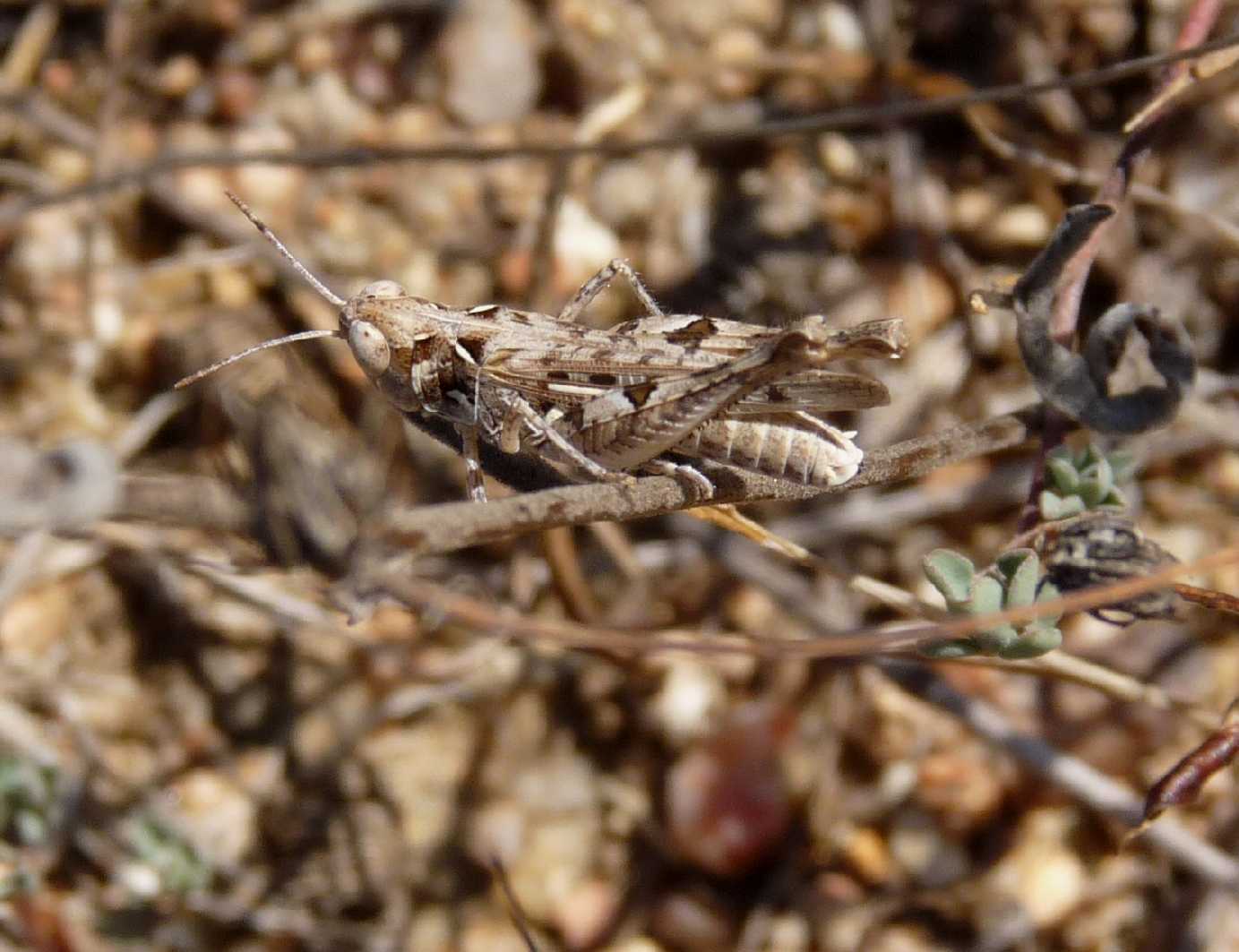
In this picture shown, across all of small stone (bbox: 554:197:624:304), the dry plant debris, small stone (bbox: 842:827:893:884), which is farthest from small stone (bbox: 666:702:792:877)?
small stone (bbox: 554:197:624:304)

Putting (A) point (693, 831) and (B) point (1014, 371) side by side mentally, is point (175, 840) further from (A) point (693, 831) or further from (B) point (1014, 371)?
(B) point (1014, 371)

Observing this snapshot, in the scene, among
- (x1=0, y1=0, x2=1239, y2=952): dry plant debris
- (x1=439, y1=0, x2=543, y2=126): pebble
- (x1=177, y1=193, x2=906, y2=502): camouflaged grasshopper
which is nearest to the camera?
(x1=177, y1=193, x2=906, y2=502): camouflaged grasshopper

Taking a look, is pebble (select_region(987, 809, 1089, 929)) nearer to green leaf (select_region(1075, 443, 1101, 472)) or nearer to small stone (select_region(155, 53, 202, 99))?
green leaf (select_region(1075, 443, 1101, 472))

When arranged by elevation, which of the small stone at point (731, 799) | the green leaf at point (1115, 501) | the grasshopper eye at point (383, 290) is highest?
the grasshopper eye at point (383, 290)

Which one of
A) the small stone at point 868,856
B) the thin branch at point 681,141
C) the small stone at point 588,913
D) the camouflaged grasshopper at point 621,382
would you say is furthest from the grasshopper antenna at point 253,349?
the small stone at point 868,856

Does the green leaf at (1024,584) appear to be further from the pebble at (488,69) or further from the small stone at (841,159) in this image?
the pebble at (488,69)

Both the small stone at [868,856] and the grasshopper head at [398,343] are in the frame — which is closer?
the grasshopper head at [398,343]

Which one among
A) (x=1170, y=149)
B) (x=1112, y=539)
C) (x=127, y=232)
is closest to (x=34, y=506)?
(x=1112, y=539)
